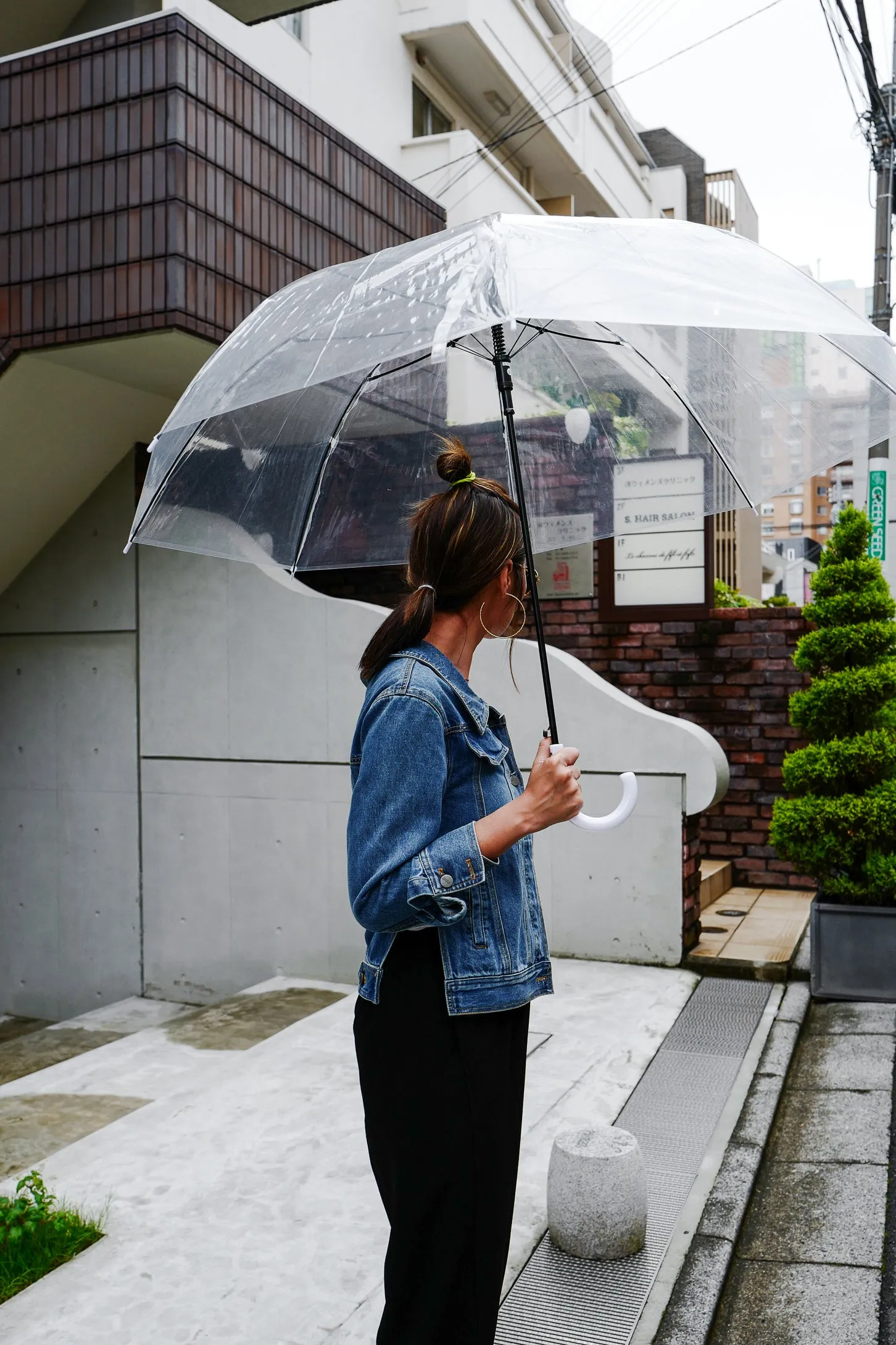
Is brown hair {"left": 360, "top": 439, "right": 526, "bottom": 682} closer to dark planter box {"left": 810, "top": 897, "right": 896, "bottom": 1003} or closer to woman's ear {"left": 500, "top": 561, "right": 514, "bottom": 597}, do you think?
woman's ear {"left": 500, "top": 561, "right": 514, "bottom": 597}

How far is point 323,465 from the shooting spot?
324 cm

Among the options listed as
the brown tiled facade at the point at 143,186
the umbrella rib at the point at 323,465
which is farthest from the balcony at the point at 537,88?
the umbrella rib at the point at 323,465

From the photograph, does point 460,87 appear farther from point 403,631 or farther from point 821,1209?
point 403,631

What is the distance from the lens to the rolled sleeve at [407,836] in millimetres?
1621

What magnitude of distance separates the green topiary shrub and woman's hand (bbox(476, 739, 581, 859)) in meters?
3.96

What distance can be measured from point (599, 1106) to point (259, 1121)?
4.28ft

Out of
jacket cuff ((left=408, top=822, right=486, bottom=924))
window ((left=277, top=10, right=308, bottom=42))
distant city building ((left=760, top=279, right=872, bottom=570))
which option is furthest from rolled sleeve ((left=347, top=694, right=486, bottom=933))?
window ((left=277, top=10, right=308, bottom=42))

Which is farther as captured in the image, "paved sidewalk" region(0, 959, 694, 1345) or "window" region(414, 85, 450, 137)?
"window" region(414, 85, 450, 137)

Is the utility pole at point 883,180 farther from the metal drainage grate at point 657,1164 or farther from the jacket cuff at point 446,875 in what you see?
the jacket cuff at point 446,875

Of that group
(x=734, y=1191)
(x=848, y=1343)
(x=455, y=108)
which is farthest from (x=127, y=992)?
(x=455, y=108)

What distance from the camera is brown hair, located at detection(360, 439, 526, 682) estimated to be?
72.2 inches

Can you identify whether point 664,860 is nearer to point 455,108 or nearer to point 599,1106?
point 599,1106

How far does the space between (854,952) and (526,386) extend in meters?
3.40

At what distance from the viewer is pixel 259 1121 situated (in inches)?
164
